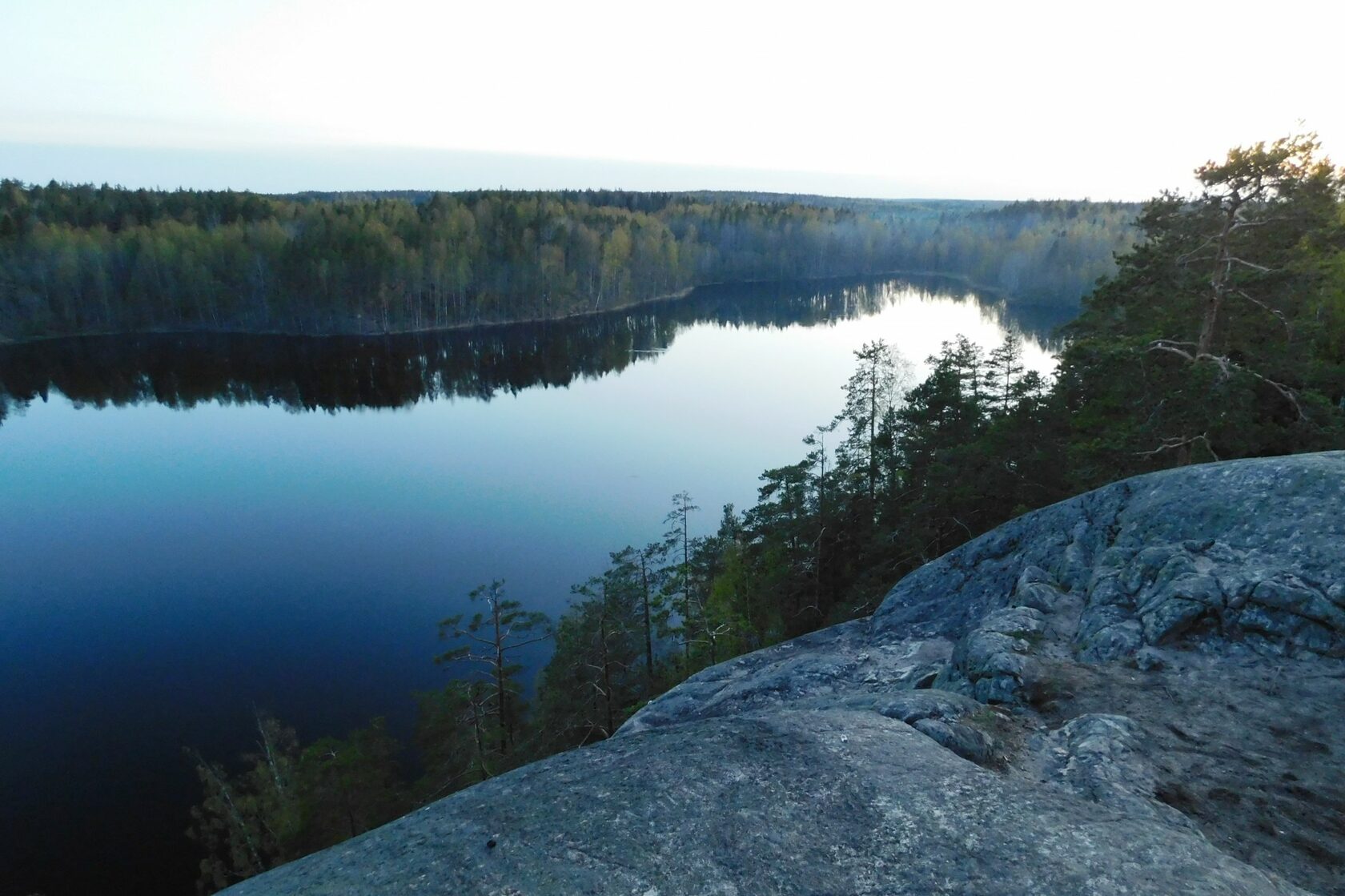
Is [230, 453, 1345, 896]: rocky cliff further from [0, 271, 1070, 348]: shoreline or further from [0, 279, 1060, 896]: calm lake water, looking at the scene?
[0, 271, 1070, 348]: shoreline

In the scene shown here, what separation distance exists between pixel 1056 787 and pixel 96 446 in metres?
68.8

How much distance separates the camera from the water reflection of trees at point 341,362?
7169cm

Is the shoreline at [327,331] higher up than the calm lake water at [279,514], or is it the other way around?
the shoreline at [327,331]

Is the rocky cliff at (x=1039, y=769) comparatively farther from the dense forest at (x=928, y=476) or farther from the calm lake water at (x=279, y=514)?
the calm lake water at (x=279, y=514)

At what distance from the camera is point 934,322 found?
10381cm

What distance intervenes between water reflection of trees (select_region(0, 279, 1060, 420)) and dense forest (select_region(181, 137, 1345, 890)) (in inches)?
1915

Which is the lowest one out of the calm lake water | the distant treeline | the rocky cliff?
the calm lake water

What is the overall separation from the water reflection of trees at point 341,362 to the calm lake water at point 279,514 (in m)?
0.53

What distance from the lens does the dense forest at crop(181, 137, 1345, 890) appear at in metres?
16.7

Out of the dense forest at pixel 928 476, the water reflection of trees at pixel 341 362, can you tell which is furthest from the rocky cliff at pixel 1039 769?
the water reflection of trees at pixel 341 362

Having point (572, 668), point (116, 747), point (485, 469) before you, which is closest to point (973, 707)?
point (572, 668)

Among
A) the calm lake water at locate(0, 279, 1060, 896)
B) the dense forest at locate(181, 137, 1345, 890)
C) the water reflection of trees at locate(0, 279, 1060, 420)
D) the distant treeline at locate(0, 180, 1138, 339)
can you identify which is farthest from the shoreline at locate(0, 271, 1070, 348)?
the dense forest at locate(181, 137, 1345, 890)

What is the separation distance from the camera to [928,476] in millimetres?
24266

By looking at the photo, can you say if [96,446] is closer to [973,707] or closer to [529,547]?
[529,547]
